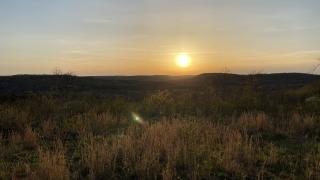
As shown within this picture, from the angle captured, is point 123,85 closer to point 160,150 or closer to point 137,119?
point 137,119

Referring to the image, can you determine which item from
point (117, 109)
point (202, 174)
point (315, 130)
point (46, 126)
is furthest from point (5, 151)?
point (117, 109)

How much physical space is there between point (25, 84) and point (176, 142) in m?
72.8


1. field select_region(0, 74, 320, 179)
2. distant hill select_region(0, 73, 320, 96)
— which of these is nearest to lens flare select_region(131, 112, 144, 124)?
field select_region(0, 74, 320, 179)

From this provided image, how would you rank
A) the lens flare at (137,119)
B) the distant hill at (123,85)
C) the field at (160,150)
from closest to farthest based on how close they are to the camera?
the field at (160,150) < the lens flare at (137,119) < the distant hill at (123,85)

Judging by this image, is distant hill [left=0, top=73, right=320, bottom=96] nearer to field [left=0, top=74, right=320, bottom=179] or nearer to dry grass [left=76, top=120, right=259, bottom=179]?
field [left=0, top=74, right=320, bottom=179]

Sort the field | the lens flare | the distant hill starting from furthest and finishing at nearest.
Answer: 1. the distant hill
2. the lens flare
3. the field

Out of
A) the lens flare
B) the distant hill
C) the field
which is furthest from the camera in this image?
the distant hill

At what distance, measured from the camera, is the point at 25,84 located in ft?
254

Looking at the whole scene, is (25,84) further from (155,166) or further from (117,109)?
(155,166)

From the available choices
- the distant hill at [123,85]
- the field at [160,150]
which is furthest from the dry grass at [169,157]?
the distant hill at [123,85]

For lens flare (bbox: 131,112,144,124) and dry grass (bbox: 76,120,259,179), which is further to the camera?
lens flare (bbox: 131,112,144,124)

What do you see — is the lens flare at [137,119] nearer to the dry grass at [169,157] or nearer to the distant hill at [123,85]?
the dry grass at [169,157]

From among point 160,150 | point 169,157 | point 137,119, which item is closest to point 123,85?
point 137,119

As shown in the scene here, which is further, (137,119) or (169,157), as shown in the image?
(137,119)
